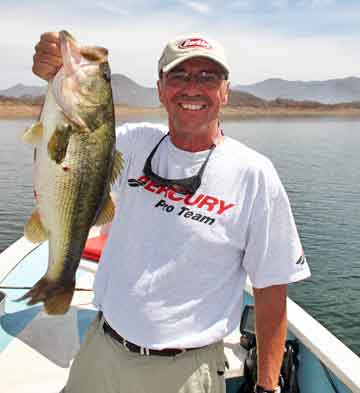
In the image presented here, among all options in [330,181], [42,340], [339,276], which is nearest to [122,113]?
[330,181]

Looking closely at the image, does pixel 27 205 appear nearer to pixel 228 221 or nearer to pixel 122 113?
pixel 228 221

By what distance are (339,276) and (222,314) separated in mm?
12130

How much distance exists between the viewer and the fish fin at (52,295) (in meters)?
2.87

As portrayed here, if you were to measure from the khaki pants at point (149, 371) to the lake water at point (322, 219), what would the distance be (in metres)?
2.13

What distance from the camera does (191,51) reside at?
9.31 ft

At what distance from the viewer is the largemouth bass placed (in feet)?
8.69

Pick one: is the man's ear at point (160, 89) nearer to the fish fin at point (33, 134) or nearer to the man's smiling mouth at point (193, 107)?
the man's smiling mouth at point (193, 107)

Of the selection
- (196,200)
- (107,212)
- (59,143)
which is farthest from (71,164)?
(196,200)

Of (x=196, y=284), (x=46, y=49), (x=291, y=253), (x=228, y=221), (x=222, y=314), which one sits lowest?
(x=222, y=314)

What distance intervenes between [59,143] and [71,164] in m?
0.16

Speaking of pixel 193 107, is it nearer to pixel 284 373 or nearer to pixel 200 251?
pixel 200 251

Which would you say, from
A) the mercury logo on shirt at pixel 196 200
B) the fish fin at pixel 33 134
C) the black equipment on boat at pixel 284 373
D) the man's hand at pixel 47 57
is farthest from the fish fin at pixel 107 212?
the black equipment on boat at pixel 284 373

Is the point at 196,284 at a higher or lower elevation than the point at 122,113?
higher

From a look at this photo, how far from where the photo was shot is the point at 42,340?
17.0ft
